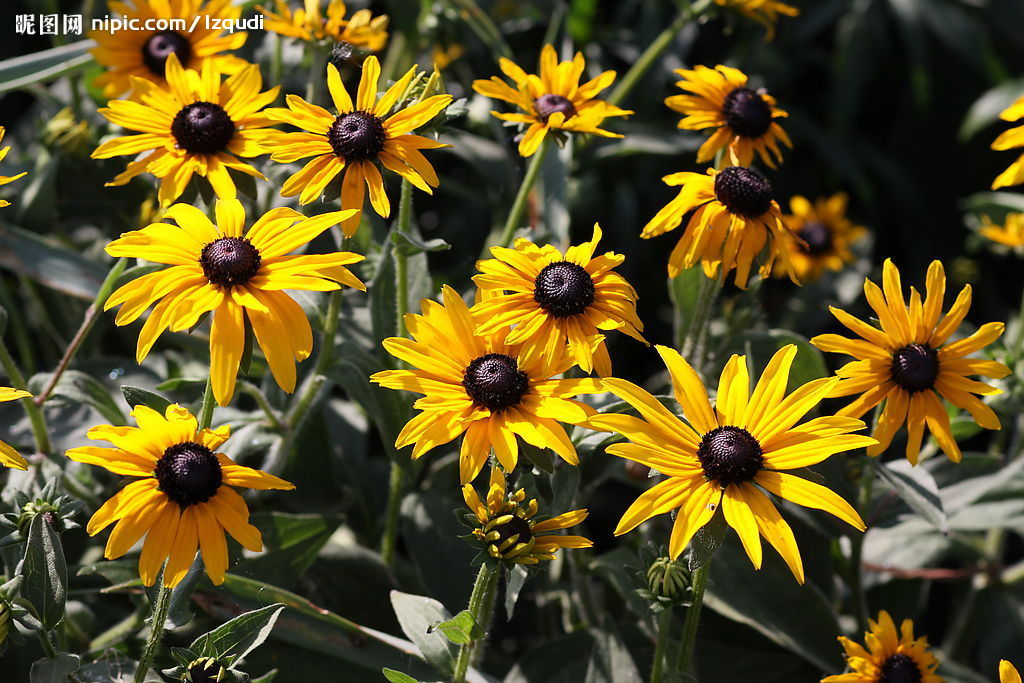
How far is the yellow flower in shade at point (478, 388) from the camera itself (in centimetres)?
90

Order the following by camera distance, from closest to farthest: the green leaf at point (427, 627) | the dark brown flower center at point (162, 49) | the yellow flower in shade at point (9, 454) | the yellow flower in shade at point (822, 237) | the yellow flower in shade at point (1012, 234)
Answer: the yellow flower in shade at point (9, 454) < the green leaf at point (427, 627) < the dark brown flower center at point (162, 49) < the yellow flower in shade at point (1012, 234) < the yellow flower in shade at point (822, 237)

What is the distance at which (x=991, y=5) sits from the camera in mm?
2275

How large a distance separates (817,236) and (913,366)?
1.03 m

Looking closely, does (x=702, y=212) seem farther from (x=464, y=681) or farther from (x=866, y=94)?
(x=866, y=94)

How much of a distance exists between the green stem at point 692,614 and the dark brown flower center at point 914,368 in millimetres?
274

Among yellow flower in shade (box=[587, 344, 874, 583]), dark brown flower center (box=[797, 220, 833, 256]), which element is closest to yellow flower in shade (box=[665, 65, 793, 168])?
yellow flower in shade (box=[587, 344, 874, 583])

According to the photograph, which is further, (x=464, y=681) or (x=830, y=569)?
(x=830, y=569)

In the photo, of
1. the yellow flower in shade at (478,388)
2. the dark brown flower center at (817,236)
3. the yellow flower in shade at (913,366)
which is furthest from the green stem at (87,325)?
the dark brown flower center at (817,236)

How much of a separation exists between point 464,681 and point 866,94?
2006 mm

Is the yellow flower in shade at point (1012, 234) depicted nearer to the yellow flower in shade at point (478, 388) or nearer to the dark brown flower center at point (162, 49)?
the yellow flower in shade at point (478, 388)

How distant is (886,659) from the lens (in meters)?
1.04

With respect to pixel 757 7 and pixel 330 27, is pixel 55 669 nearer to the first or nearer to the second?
pixel 330 27

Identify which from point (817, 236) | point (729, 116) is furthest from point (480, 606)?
point (817, 236)

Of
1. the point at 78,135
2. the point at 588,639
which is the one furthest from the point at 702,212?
the point at 78,135
